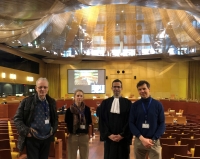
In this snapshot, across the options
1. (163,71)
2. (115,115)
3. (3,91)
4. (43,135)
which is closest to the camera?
(43,135)

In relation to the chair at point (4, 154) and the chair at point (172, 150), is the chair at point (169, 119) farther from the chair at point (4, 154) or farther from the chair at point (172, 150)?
the chair at point (4, 154)

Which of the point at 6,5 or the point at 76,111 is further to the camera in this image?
the point at 6,5

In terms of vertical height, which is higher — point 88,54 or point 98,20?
point 98,20

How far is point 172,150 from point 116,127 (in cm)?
155

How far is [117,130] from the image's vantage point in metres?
3.49

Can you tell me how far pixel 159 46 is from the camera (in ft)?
65.8

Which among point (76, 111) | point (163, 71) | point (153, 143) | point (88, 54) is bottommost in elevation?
point (153, 143)

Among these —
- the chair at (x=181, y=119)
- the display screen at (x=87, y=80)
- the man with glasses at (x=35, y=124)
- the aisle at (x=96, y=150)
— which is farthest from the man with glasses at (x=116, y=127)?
the display screen at (x=87, y=80)

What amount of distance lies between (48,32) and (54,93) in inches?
347

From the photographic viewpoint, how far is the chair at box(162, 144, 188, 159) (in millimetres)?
4309

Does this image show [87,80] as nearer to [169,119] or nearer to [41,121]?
[169,119]

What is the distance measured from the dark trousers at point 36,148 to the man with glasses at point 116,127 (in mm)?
862

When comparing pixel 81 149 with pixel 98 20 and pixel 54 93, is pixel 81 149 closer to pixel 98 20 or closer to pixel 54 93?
pixel 98 20

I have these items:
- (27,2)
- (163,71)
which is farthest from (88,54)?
(27,2)
